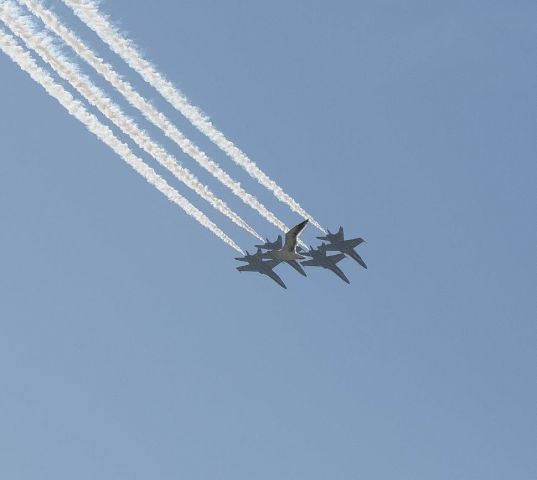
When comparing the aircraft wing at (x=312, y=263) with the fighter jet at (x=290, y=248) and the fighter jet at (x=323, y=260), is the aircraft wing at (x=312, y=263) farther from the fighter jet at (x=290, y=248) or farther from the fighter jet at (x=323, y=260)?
the fighter jet at (x=290, y=248)

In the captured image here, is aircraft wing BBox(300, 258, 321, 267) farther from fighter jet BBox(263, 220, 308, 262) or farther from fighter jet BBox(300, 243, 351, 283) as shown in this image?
fighter jet BBox(263, 220, 308, 262)

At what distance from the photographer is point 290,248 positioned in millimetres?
56438

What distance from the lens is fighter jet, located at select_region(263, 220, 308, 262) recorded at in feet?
Result: 175

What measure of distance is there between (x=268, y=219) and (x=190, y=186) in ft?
29.8

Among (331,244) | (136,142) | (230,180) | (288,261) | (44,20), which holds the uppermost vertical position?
(331,244)

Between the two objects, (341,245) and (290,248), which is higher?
(341,245)

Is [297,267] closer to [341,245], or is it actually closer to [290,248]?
[341,245]

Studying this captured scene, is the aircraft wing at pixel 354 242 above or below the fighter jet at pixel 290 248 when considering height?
above

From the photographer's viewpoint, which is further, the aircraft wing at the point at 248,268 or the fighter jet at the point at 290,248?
the aircraft wing at the point at 248,268

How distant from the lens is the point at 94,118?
39688 mm

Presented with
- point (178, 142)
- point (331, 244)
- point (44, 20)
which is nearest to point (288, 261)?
point (331, 244)

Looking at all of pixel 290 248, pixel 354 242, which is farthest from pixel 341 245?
pixel 290 248

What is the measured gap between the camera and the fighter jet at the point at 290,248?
5326 cm

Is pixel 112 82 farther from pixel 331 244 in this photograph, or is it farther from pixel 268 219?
pixel 331 244
